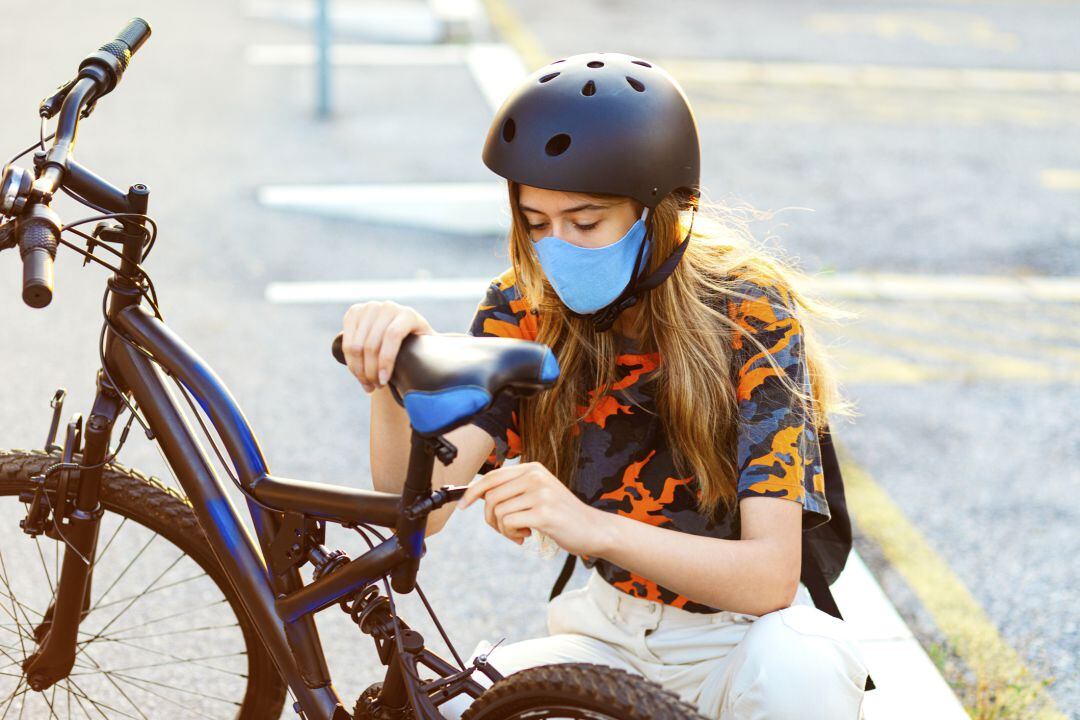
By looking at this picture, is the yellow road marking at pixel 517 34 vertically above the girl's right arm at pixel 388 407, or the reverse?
the yellow road marking at pixel 517 34

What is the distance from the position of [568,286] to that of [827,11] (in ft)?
35.4

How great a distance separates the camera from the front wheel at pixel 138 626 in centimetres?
239

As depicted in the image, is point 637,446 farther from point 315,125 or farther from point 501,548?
point 315,125

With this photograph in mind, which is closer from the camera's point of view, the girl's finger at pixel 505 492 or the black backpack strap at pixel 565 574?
the girl's finger at pixel 505 492

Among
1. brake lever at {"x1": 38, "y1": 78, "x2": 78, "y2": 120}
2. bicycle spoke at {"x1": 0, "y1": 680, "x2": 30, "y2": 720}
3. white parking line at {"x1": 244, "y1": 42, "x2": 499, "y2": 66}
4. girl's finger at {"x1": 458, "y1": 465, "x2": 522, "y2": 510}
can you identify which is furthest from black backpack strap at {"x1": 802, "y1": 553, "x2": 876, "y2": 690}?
white parking line at {"x1": 244, "y1": 42, "x2": 499, "y2": 66}

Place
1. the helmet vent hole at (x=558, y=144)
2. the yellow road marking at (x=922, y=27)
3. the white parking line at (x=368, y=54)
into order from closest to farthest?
the helmet vent hole at (x=558, y=144)
the white parking line at (x=368, y=54)
the yellow road marking at (x=922, y=27)

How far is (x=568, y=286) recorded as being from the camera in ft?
7.04

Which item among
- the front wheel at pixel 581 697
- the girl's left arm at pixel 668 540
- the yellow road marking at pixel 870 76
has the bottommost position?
the front wheel at pixel 581 697

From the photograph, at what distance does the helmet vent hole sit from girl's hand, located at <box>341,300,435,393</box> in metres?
0.46

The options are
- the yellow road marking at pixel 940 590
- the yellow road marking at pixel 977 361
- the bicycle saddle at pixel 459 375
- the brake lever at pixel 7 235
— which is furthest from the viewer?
the yellow road marking at pixel 977 361

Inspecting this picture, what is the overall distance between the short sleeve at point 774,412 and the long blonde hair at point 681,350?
19 mm

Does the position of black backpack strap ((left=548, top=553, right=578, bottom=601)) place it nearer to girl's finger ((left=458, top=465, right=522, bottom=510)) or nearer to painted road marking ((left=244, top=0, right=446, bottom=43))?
girl's finger ((left=458, top=465, right=522, bottom=510))

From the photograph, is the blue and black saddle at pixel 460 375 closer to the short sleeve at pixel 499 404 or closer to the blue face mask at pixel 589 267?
the blue face mask at pixel 589 267

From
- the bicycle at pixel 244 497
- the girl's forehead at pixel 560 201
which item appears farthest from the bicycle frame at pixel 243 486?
the girl's forehead at pixel 560 201
